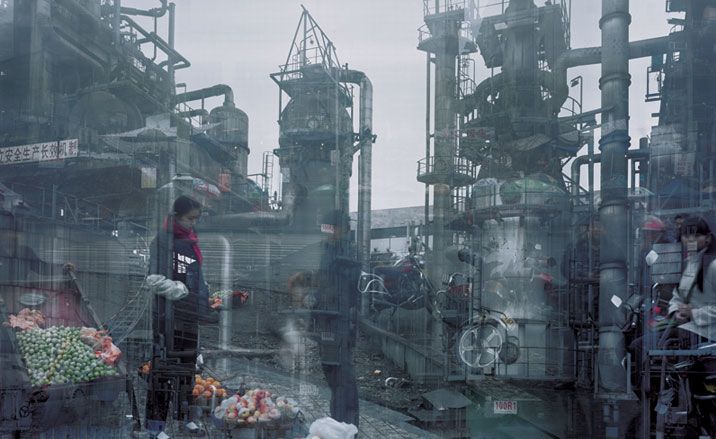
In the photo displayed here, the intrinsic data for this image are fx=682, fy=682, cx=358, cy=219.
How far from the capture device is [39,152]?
960cm

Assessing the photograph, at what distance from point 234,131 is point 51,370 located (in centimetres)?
356

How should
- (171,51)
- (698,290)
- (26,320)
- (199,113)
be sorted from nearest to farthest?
(698,290)
(26,320)
(199,113)
(171,51)

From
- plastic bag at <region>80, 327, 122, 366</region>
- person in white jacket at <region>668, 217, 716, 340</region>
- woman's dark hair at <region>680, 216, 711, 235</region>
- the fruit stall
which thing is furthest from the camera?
plastic bag at <region>80, 327, 122, 366</region>

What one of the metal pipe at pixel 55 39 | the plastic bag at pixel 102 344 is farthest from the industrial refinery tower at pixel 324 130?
the metal pipe at pixel 55 39

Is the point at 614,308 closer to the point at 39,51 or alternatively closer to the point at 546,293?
the point at 546,293

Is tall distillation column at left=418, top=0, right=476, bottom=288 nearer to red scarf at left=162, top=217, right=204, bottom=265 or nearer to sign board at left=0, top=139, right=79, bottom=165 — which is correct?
red scarf at left=162, top=217, right=204, bottom=265

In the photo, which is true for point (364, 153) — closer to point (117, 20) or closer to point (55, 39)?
point (117, 20)

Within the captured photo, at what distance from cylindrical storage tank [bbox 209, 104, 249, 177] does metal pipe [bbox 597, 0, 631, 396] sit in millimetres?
4115

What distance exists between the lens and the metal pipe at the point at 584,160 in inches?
289

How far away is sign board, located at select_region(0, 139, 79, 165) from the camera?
934 centimetres

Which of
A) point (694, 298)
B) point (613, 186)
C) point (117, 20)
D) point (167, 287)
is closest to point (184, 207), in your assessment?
point (167, 287)

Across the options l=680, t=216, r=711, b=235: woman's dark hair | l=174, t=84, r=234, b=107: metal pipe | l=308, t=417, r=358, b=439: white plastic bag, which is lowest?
l=308, t=417, r=358, b=439: white plastic bag

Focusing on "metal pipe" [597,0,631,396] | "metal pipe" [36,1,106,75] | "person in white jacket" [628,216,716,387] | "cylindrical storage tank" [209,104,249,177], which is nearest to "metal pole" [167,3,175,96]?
"cylindrical storage tank" [209,104,249,177]

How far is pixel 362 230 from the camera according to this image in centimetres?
802
